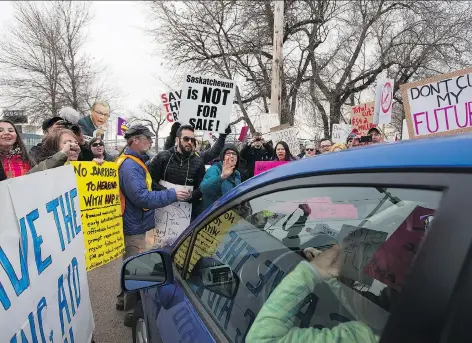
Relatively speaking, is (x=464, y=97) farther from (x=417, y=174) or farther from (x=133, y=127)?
(x=133, y=127)

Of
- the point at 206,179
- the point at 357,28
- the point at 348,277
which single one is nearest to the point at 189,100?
the point at 206,179

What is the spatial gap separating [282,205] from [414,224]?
523 millimetres

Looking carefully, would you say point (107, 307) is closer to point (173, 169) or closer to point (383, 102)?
point (173, 169)

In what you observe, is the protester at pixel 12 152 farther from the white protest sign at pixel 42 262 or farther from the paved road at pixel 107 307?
the paved road at pixel 107 307

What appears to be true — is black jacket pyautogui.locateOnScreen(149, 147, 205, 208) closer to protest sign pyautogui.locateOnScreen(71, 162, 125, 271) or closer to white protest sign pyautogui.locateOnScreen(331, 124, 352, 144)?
protest sign pyautogui.locateOnScreen(71, 162, 125, 271)

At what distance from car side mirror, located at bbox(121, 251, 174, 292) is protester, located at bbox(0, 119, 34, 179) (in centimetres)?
154

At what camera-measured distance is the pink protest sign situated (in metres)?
0.74

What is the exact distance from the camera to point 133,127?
11.1 feet

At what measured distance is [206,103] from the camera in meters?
5.18

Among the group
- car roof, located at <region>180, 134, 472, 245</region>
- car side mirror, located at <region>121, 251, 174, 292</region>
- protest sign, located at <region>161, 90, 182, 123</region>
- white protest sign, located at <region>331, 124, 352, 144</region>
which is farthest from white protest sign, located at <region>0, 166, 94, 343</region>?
white protest sign, located at <region>331, 124, 352, 144</region>

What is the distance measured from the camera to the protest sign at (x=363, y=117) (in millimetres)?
10641

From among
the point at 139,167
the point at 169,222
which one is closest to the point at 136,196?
the point at 139,167

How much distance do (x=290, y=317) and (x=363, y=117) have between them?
35.1 ft

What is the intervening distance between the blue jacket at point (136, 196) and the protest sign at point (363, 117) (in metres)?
8.55
